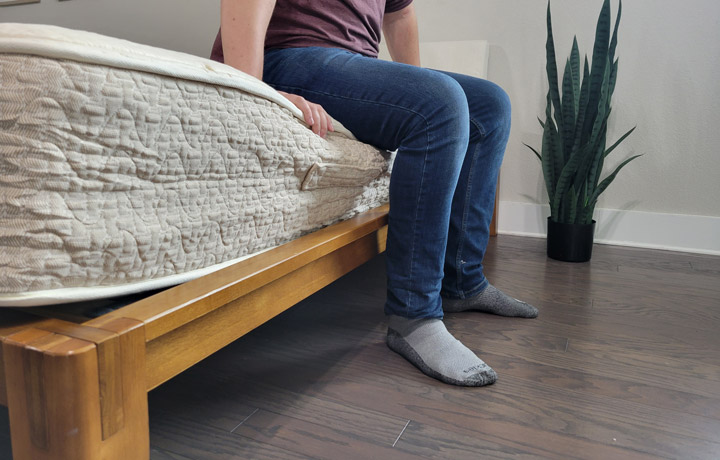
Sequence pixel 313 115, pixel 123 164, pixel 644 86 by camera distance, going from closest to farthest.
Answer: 1. pixel 123 164
2. pixel 313 115
3. pixel 644 86

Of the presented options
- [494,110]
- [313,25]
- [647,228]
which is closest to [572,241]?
[647,228]

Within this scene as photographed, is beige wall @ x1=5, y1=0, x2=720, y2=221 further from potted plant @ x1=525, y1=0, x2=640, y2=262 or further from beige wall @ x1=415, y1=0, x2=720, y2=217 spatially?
potted plant @ x1=525, y1=0, x2=640, y2=262

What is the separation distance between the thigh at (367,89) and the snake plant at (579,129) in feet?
2.80

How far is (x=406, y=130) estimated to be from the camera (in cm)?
94

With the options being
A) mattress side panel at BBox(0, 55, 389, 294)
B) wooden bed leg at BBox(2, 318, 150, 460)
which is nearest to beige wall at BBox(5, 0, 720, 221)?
mattress side panel at BBox(0, 55, 389, 294)

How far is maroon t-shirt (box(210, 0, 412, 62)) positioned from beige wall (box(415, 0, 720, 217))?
3.59ft

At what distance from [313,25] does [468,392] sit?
71 centimetres

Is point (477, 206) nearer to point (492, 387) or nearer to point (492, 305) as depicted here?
point (492, 305)

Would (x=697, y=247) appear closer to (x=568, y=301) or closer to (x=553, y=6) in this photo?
(x=568, y=301)

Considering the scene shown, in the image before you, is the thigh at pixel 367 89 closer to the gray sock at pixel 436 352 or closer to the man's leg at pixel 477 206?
the man's leg at pixel 477 206

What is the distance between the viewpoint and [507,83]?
2012mm

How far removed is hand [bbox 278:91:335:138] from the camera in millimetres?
828

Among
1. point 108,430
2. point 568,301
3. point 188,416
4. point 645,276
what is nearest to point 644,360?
point 568,301

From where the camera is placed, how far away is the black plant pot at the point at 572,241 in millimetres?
1678
